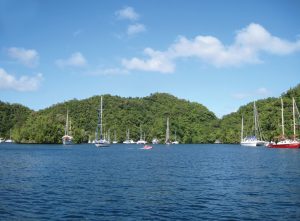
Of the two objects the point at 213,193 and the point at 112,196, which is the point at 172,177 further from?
the point at 112,196

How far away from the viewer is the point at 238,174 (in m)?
54.8

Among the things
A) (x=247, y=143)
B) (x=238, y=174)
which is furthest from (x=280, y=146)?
(x=238, y=174)

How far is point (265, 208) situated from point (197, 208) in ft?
17.1

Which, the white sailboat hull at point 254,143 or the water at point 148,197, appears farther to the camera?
the white sailboat hull at point 254,143

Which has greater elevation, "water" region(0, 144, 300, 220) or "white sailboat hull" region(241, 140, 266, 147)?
"white sailboat hull" region(241, 140, 266, 147)

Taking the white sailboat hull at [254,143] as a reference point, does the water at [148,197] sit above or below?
below

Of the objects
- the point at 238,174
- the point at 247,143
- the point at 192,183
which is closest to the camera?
the point at 192,183

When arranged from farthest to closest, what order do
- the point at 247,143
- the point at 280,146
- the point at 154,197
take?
the point at 247,143 < the point at 280,146 < the point at 154,197

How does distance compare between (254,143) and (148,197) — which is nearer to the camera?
(148,197)

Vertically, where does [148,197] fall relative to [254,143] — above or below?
below

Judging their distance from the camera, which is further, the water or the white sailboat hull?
the white sailboat hull

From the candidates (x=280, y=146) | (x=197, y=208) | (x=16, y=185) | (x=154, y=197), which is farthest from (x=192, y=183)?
(x=280, y=146)

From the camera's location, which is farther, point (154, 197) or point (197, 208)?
point (154, 197)

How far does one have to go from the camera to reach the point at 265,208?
100ft
